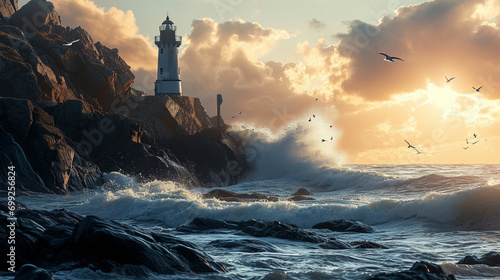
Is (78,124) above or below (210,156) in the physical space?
above

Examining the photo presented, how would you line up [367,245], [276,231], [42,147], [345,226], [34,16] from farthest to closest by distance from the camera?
[34,16], [42,147], [345,226], [276,231], [367,245]

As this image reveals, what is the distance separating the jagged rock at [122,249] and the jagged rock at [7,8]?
190 feet

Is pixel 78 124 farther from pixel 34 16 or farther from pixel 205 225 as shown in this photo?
pixel 34 16

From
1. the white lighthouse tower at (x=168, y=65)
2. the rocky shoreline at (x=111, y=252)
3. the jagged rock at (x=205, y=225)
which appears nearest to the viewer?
the rocky shoreline at (x=111, y=252)

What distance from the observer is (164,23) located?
236 ft

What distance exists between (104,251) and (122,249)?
29cm

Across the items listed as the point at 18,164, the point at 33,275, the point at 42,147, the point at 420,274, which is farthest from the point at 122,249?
the point at 42,147

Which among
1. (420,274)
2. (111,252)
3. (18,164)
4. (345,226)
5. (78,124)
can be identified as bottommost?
(420,274)

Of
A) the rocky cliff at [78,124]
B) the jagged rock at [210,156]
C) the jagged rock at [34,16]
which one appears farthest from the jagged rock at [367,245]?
Result: the jagged rock at [34,16]

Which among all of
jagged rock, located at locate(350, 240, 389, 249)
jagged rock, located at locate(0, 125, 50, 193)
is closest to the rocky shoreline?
jagged rock, located at locate(350, 240, 389, 249)

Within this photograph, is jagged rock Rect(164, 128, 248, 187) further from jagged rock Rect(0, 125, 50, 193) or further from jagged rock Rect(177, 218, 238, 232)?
jagged rock Rect(177, 218, 238, 232)

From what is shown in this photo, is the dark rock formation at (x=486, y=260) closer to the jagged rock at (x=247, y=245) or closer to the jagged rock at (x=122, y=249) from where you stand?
the jagged rock at (x=247, y=245)

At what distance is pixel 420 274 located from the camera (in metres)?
7.80

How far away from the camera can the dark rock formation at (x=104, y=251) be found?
27.4ft
